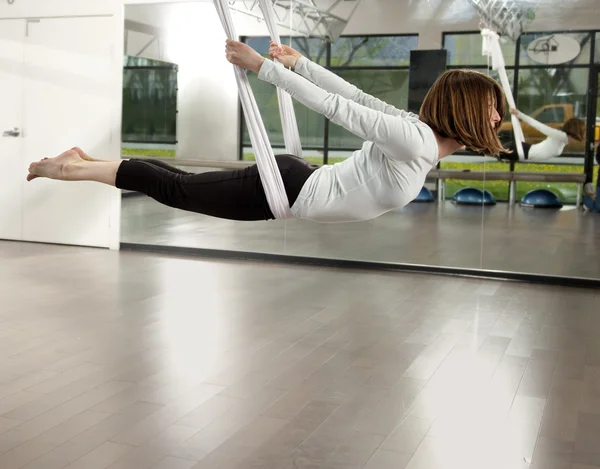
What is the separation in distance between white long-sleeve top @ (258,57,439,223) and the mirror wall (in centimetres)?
313

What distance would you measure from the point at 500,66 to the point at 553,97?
1.44 feet

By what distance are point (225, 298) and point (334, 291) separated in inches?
Answer: 31.0

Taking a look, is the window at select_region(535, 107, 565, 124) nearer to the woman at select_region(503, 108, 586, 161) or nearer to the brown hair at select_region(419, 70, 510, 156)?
the woman at select_region(503, 108, 586, 161)

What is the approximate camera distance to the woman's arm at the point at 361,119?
2.54 m

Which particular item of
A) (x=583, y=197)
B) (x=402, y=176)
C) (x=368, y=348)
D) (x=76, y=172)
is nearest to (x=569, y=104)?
(x=583, y=197)

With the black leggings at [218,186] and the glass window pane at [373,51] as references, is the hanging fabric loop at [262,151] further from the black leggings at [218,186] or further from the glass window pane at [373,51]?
the glass window pane at [373,51]

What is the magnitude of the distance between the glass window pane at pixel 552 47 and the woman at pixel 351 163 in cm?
308

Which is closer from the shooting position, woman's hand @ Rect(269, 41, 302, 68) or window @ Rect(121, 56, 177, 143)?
woman's hand @ Rect(269, 41, 302, 68)

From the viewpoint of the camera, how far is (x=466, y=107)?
2.66 metres

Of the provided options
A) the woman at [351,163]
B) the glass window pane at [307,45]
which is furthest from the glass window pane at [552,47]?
the woman at [351,163]

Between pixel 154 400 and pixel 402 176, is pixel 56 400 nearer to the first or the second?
pixel 154 400

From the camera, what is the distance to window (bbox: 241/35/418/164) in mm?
5965

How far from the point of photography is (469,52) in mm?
5816

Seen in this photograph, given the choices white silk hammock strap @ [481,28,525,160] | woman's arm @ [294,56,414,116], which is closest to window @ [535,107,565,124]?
white silk hammock strap @ [481,28,525,160]
